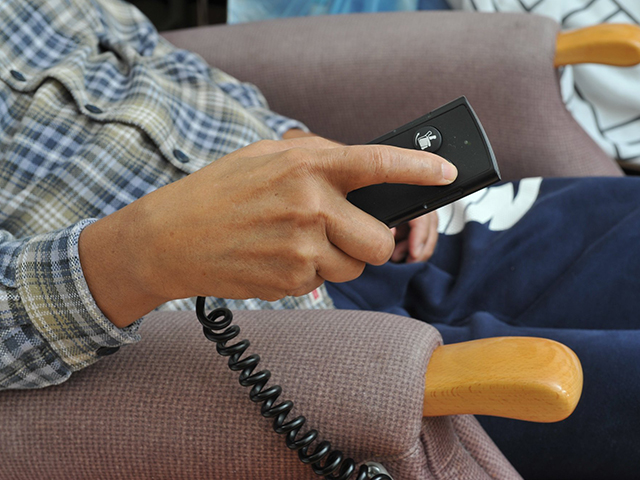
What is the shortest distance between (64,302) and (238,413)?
0.17 m

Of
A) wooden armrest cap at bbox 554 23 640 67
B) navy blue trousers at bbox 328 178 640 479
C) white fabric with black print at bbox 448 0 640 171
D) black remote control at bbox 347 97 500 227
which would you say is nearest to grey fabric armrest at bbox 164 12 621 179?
wooden armrest cap at bbox 554 23 640 67

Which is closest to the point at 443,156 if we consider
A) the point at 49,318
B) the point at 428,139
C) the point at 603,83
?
the point at 428,139

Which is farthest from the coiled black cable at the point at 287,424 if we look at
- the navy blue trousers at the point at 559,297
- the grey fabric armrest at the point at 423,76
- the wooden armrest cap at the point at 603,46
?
the wooden armrest cap at the point at 603,46

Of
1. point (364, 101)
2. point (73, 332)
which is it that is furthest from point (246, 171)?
point (364, 101)

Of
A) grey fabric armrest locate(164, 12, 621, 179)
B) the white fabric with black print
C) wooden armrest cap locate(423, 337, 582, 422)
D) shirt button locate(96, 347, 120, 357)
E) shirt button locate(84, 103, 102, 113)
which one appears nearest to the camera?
wooden armrest cap locate(423, 337, 582, 422)

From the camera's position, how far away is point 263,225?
1.34ft

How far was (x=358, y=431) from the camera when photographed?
0.43m

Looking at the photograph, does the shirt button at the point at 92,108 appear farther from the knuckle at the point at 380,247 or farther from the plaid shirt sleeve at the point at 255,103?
the knuckle at the point at 380,247

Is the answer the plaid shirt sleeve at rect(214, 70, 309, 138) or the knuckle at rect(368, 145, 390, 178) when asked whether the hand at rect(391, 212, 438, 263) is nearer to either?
the plaid shirt sleeve at rect(214, 70, 309, 138)

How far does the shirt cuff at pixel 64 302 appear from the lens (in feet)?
1.55

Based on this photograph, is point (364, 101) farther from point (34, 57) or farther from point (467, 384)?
point (467, 384)

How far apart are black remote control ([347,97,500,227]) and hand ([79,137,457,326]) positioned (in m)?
0.02

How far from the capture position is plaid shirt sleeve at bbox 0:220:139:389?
0.47 metres

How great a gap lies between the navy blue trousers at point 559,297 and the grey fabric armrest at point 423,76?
0.15 metres
